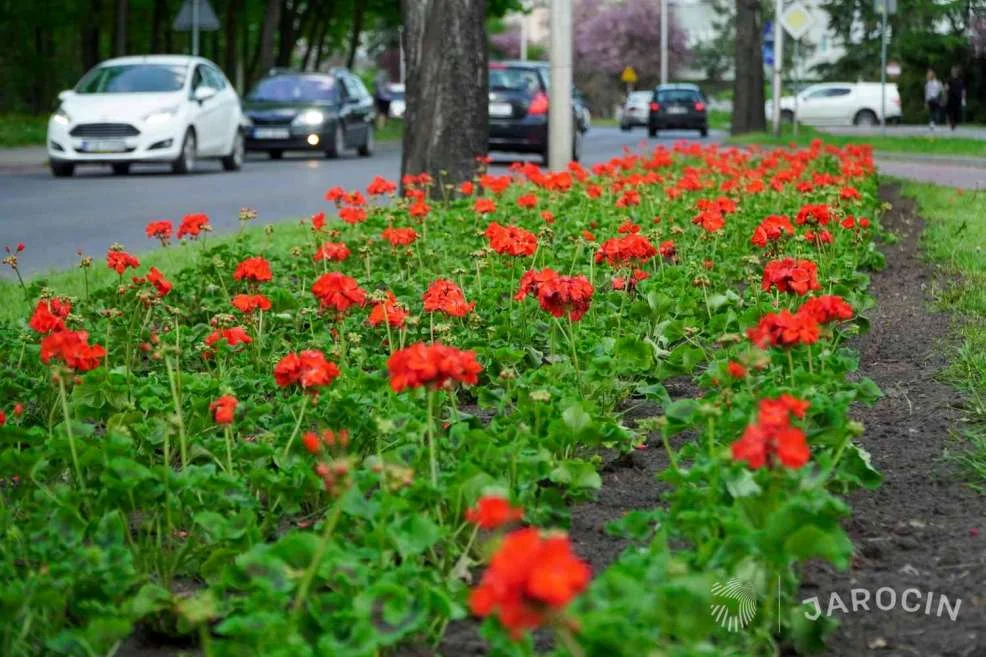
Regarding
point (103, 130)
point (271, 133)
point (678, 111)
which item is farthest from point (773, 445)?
point (678, 111)

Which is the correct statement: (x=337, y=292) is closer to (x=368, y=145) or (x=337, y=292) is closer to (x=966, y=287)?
(x=966, y=287)

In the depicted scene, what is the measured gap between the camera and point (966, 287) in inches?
309

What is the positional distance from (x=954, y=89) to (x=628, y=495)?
1723 inches

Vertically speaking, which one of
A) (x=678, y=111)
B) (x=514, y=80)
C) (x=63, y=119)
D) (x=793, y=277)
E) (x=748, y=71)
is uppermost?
(x=748, y=71)

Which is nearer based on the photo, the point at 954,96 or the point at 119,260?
the point at 119,260

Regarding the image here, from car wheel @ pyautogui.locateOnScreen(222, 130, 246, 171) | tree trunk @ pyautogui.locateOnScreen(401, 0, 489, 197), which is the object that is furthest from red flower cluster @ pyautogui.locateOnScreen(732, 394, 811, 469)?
car wheel @ pyautogui.locateOnScreen(222, 130, 246, 171)

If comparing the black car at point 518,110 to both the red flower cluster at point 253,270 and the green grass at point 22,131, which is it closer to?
the green grass at point 22,131

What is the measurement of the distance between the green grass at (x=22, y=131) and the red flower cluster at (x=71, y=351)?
28361mm

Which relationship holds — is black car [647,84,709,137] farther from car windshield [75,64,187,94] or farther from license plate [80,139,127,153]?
license plate [80,139,127,153]

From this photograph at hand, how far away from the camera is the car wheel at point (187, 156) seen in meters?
22.5

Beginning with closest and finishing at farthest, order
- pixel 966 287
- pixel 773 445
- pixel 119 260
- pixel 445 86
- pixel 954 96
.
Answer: pixel 773 445 < pixel 119 260 < pixel 966 287 < pixel 445 86 < pixel 954 96

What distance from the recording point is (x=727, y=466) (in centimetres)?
314

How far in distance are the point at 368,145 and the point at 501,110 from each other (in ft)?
20.2

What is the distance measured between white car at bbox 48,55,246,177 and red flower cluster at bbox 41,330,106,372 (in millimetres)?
18390
